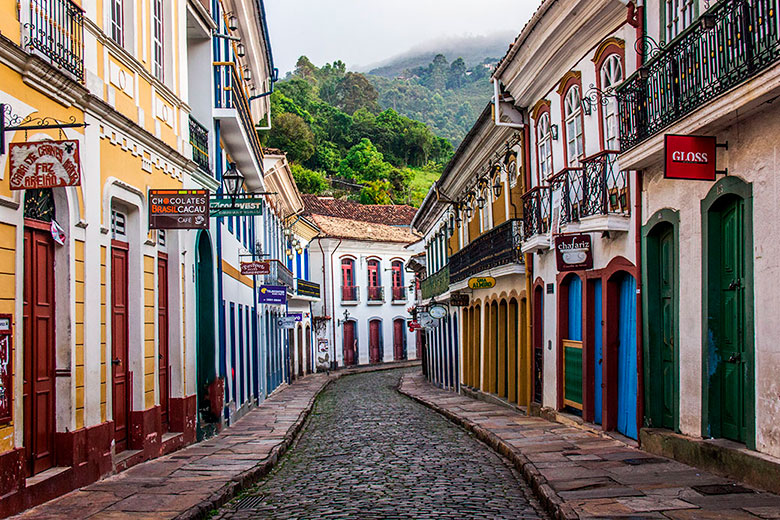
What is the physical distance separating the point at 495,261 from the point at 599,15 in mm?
6964

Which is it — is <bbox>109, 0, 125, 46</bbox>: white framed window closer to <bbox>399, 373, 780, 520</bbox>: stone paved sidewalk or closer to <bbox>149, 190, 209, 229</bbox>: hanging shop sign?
<bbox>149, 190, 209, 229</bbox>: hanging shop sign

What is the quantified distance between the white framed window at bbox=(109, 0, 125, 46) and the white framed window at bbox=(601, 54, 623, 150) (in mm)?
6060

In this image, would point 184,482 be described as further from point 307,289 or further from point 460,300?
point 307,289

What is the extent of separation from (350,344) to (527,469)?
121 feet

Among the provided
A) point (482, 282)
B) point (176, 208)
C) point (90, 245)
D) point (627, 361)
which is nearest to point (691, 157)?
point (627, 361)

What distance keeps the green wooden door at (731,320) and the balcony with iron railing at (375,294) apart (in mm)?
38382

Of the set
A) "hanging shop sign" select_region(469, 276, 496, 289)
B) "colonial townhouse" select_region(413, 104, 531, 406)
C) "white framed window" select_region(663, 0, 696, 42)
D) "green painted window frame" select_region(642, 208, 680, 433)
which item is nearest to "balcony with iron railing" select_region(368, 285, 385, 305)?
"colonial townhouse" select_region(413, 104, 531, 406)

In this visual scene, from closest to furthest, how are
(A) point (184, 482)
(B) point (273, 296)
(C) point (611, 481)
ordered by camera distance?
(C) point (611, 481)
(A) point (184, 482)
(B) point (273, 296)

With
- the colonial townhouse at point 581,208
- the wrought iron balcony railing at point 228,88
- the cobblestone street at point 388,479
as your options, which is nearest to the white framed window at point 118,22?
the wrought iron balcony railing at point 228,88

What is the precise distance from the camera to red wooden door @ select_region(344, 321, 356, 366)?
1805 inches

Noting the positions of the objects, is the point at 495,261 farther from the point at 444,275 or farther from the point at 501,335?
the point at 444,275

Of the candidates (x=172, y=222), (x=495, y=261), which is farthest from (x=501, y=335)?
(x=172, y=222)

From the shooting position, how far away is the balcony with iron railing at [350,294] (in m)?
45.7

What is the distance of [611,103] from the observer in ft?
37.6
